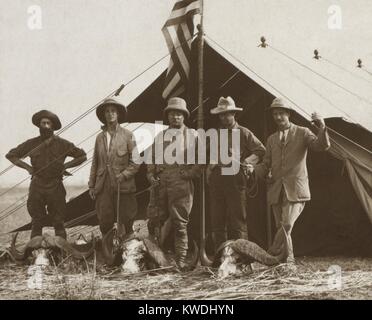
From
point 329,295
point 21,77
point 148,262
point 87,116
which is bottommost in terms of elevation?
point 329,295

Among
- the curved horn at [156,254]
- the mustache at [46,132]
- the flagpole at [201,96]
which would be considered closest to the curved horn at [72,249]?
the curved horn at [156,254]

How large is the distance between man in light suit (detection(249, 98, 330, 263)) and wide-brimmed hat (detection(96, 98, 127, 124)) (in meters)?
1.52

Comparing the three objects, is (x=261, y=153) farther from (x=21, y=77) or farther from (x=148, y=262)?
(x=21, y=77)

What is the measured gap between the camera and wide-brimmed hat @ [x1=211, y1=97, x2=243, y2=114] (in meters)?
5.42

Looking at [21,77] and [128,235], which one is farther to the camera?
[21,77]

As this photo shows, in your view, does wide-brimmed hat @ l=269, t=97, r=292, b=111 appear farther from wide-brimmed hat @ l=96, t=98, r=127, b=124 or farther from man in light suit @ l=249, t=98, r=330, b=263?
wide-brimmed hat @ l=96, t=98, r=127, b=124

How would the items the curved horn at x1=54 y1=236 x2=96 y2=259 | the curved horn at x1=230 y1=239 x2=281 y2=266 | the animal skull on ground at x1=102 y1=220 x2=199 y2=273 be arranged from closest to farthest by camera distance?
the curved horn at x1=230 y1=239 x2=281 y2=266, the animal skull on ground at x1=102 y1=220 x2=199 y2=273, the curved horn at x1=54 y1=236 x2=96 y2=259

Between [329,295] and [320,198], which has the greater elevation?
[320,198]

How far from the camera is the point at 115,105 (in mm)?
5664

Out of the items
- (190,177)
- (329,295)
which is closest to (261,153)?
(190,177)

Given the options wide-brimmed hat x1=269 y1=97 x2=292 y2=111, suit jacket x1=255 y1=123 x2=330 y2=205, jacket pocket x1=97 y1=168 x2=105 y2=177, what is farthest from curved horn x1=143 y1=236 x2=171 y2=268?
Answer: wide-brimmed hat x1=269 y1=97 x2=292 y2=111

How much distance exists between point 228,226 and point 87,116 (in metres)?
2.09

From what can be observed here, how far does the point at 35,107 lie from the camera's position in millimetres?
6152

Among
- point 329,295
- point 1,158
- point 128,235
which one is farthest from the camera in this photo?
point 1,158
